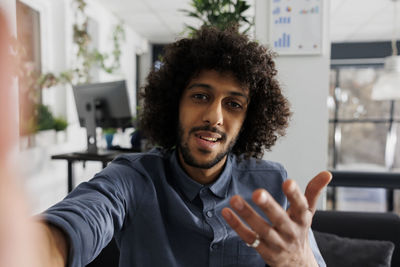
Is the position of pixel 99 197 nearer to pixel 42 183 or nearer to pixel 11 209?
pixel 11 209

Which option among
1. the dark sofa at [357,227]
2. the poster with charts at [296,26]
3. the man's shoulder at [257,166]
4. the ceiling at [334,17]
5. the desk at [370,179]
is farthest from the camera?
the ceiling at [334,17]

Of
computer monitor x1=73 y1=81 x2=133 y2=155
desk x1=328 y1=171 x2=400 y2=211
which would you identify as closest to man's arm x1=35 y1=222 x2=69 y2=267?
desk x1=328 y1=171 x2=400 y2=211

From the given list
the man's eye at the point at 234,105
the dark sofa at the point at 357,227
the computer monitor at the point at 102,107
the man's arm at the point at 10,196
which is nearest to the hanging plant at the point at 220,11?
the computer monitor at the point at 102,107

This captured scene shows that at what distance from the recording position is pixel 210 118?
41.7 inches

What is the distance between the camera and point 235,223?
567 millimetres

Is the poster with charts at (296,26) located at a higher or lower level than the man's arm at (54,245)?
higher

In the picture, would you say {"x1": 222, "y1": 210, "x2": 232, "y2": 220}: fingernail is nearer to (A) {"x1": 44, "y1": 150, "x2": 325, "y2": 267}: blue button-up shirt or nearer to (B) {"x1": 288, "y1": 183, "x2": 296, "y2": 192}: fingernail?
(B) {"x1": 288, "y1": 183, "x2": 296, "y2": 192}: fingernail

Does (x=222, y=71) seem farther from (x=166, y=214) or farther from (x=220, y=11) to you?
(x=220, y=11)

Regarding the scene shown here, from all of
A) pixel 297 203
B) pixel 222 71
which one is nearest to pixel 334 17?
pixel 222 71

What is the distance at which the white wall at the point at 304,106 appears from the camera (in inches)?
77.6

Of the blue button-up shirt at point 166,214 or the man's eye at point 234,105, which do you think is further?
the man's eye at point 234,105

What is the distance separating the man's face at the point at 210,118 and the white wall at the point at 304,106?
0.95 metres

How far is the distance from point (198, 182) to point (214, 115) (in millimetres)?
237

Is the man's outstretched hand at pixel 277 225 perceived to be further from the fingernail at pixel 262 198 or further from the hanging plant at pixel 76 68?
the hanging plant at pixel 76 68
